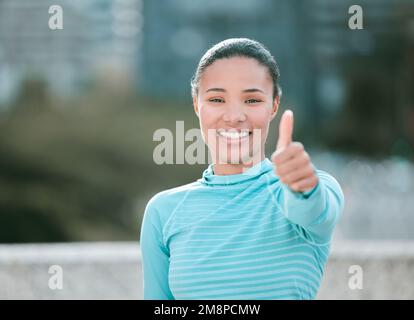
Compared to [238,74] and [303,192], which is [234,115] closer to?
[238,74]

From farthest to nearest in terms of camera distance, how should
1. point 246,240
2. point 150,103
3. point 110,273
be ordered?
point 150,103
point 110,273
point 246,240

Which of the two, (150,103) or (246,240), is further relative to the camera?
(150,103)

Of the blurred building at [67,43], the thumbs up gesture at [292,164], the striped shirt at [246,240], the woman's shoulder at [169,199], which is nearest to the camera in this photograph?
the thumbs up gesture at [292,164]

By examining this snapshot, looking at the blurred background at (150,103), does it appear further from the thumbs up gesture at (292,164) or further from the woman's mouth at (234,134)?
the thumbs up gesture at (292,164)

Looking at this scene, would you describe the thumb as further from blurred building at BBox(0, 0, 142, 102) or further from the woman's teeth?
blurred building at BBox(0, 0, 142, 102)

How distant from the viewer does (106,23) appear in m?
28.4

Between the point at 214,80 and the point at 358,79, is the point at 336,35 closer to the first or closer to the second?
the point at 358,79

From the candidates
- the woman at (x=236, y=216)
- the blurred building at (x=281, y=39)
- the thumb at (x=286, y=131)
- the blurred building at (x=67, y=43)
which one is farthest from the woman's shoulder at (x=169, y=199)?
the blurred building at (x=281, y=39)

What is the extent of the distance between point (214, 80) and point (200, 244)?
1.38 ft

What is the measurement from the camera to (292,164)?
170 centimetres

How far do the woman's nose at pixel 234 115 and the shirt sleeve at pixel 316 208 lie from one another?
0.71ft

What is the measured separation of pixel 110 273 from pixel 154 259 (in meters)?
2.60

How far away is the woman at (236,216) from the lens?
1930mm

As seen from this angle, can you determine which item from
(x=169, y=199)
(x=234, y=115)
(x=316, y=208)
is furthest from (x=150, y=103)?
(x=316, y=208)
